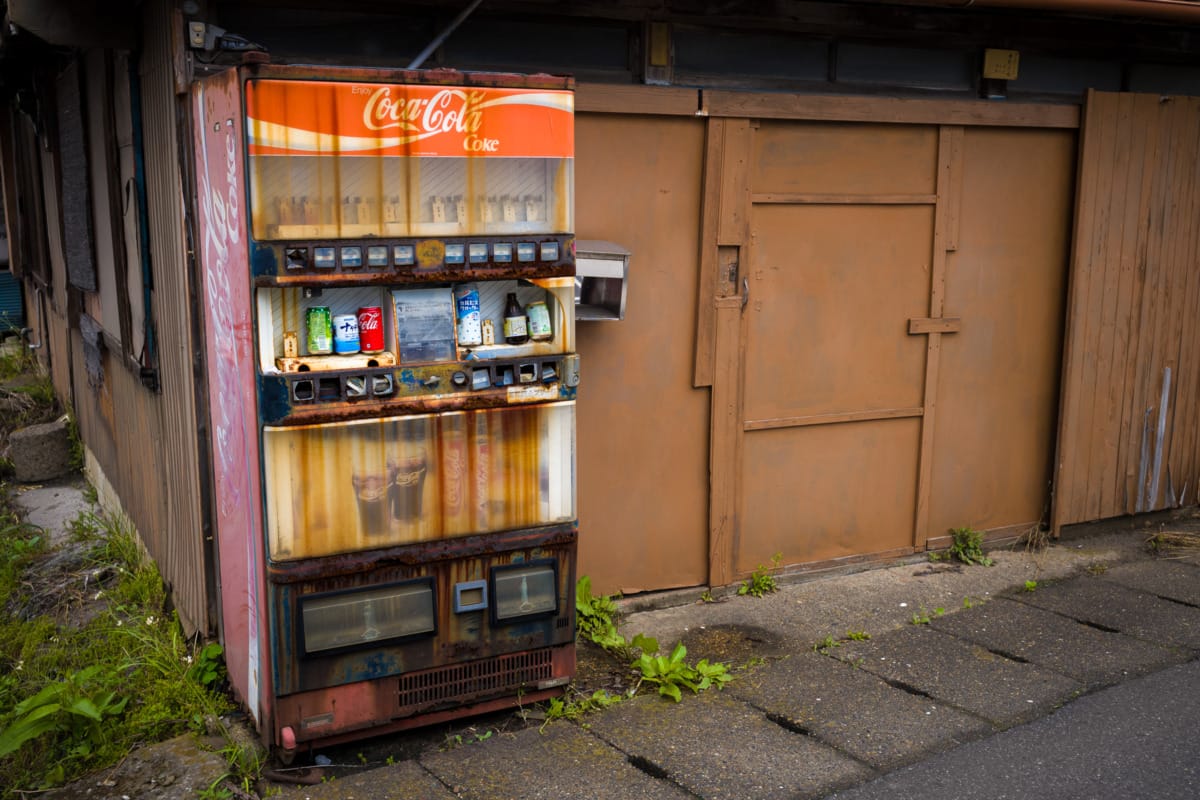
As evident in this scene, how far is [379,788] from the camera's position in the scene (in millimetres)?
4156

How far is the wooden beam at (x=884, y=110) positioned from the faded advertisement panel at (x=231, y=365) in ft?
8.26

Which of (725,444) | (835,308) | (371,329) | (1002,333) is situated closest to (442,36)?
(371,329)

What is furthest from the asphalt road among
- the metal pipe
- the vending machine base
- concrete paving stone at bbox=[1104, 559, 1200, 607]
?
the metal pipe

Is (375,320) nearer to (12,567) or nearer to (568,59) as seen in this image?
(568,59)

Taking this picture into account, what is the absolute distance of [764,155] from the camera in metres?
5.84

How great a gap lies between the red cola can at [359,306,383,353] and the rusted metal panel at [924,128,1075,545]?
12.2 feet

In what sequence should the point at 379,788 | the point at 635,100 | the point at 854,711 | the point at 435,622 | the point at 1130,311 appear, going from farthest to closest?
1. the point at 1130,311
2. the point at 635,100
3. the point at 854,711
4. the point at 435,622
5. the point at 379,788

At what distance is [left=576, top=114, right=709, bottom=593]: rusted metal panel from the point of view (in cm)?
548

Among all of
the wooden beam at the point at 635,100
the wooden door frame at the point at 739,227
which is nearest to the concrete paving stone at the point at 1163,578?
the wooden door frame at the point at 739,227

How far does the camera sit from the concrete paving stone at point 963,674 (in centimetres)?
489

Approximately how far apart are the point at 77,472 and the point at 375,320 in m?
5.84

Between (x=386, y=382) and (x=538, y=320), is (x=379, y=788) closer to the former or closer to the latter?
(x=386, y=382)

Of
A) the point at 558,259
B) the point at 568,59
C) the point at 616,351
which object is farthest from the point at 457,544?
the point at 568,59

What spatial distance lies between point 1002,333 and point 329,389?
14.6ft
